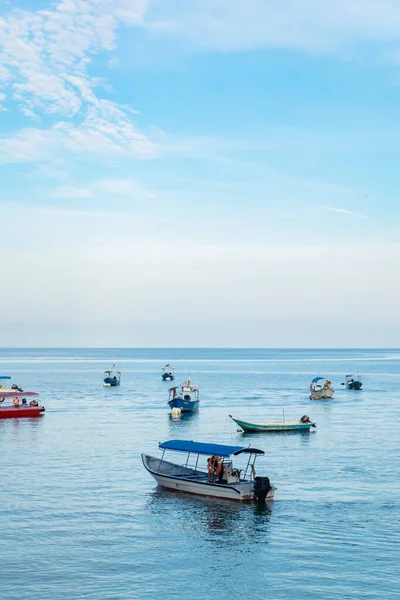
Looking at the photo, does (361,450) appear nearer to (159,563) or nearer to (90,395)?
(159,563)

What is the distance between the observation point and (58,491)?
47.5m

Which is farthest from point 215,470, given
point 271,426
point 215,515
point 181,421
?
point 181,421

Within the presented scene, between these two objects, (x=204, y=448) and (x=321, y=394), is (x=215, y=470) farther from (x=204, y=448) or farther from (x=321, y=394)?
(x=321, y=394)

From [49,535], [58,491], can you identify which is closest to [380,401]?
[58,491]

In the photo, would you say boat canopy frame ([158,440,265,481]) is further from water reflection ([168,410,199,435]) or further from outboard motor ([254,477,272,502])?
water reflection ([168,410,199,435])

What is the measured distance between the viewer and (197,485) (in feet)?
155

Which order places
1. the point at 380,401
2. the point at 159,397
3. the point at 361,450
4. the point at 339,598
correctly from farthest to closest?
1. the point at 159,397
2. the point at 380,401
3. the point at 361,450
4. the point at 339,598

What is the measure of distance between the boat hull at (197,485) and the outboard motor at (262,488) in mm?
337

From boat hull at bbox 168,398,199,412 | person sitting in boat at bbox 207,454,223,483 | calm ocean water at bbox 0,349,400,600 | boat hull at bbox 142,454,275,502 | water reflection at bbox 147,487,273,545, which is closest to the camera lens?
calm ocean water at bbox 0,349,400,600

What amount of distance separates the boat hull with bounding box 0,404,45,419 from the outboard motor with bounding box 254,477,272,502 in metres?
57.5

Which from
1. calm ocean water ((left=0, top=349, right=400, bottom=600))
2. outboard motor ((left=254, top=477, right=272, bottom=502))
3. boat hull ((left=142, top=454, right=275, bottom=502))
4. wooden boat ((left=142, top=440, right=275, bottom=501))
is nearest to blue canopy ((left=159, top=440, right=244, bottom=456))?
wooden boat ((left=142, top=440, right=275, bottom=501))

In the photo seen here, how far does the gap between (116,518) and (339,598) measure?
16226 millimetres

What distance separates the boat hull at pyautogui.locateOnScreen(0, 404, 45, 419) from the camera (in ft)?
313

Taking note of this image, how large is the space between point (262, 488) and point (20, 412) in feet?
192
